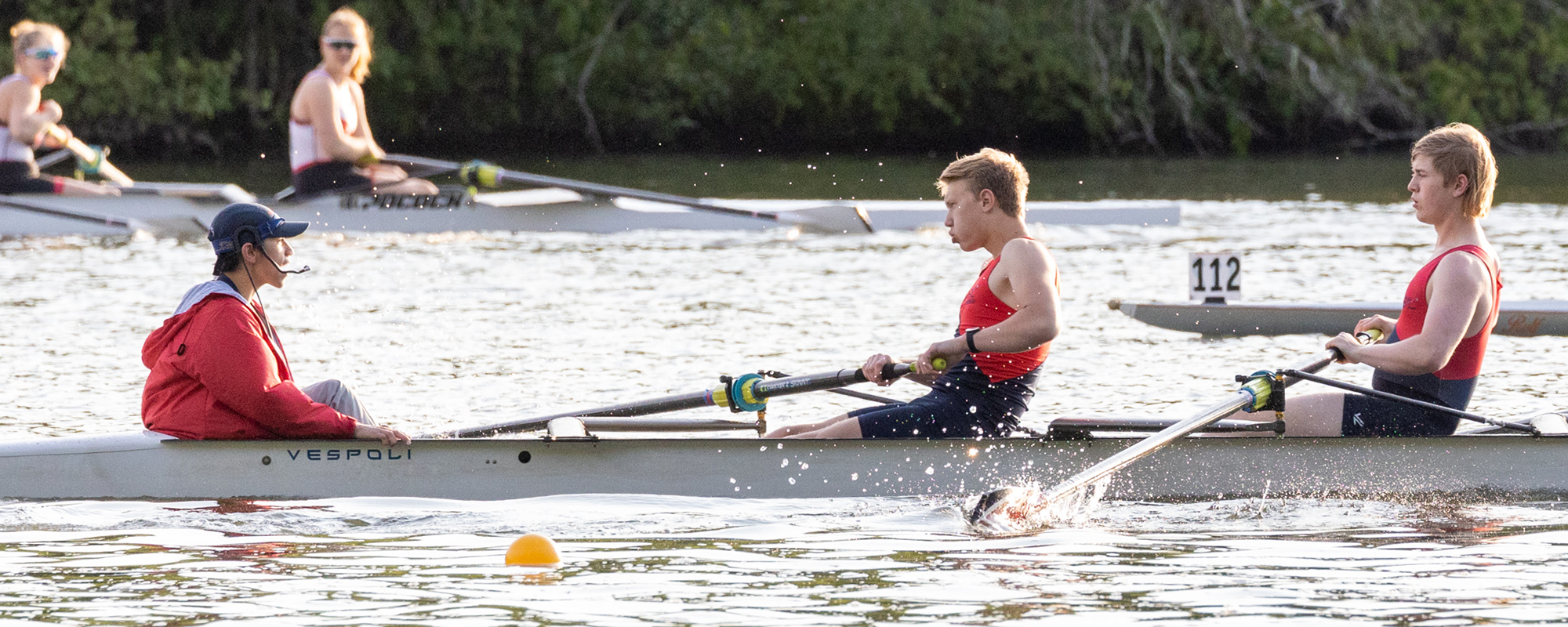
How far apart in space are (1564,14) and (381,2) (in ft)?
53.3

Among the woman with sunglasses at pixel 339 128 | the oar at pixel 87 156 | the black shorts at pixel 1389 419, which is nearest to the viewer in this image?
the black shorts at pixel 1389 419

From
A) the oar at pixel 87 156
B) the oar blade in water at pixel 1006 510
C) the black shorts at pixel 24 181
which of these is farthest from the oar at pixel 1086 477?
the black shorts at pixel 24 181

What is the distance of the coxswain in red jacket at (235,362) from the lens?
5.57m

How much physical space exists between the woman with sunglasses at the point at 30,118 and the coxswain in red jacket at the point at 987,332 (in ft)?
30.5

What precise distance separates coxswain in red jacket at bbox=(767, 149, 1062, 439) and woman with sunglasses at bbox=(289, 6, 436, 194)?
317 inches

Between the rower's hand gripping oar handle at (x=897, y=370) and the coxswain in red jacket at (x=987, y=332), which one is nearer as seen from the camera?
the coxswain in red jacket at (x=987, y=332)

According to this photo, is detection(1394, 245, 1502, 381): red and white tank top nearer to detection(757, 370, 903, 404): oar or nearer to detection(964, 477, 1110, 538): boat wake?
detection(964, 477, 1110, 538): boat wake

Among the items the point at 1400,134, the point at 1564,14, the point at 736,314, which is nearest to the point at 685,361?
the point at 736,314

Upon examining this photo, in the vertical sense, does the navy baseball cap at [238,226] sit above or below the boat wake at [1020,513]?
above

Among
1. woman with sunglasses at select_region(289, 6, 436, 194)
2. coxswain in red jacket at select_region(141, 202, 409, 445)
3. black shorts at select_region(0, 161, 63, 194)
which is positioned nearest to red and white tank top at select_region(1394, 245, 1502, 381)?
coxswain in red jacket at select_region(141, 202, 409, 445)

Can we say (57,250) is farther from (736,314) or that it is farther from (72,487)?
(72,487)

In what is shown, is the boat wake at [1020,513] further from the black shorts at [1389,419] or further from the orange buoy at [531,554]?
the orange buoy at [531,554]

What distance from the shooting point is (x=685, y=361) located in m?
9.69

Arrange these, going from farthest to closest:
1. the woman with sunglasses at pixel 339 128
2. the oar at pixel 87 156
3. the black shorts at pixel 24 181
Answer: the black shorts at pixel 24 181 < the oar at pixel 87 156 < the woman with sunglasses at pixel 339 128
